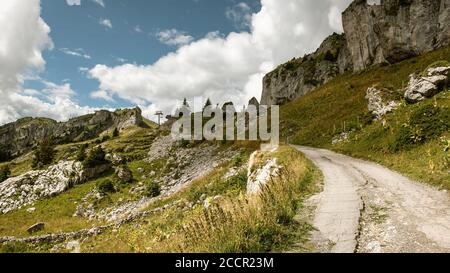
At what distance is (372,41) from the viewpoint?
78.1 m

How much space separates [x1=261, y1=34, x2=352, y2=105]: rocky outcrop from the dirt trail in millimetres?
79486

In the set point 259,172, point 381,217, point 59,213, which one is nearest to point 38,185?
point 59,213

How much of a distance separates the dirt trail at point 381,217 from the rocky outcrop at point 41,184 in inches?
1872

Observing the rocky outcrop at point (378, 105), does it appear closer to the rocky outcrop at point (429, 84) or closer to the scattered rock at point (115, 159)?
the rocky outcrop at point (429, 84)

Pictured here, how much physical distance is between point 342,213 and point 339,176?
9.62 m

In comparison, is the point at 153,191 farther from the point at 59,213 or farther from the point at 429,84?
the point at 429,84

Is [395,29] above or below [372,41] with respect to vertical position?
below

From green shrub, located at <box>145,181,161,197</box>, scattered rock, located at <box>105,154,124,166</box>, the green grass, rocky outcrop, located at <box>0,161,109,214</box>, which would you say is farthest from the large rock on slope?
the green grass

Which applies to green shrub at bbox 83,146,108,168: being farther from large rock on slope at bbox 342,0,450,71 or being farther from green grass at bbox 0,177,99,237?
large rock on slope at bbox 342,0,450,71

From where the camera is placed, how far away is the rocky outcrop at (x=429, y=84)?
33688mm

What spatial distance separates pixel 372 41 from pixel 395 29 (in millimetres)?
8265

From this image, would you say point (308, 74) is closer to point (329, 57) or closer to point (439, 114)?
point (329, 57)

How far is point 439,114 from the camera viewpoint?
89.1ft

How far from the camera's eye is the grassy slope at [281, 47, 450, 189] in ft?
72.7
